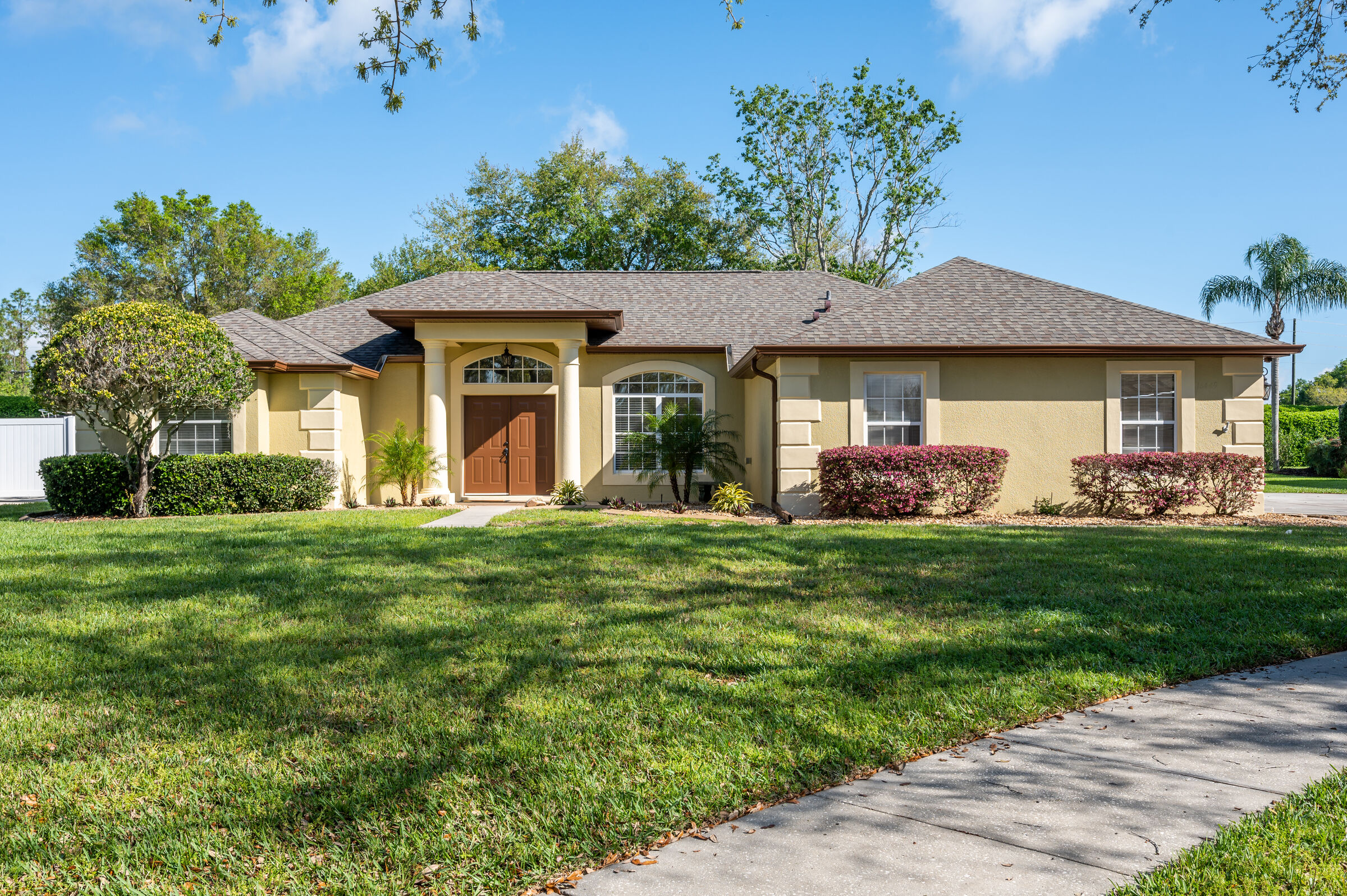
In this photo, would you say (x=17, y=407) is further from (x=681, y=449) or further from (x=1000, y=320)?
(x=1000, y=320)

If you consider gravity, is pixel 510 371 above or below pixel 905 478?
above

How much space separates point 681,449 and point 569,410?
2.28 metres

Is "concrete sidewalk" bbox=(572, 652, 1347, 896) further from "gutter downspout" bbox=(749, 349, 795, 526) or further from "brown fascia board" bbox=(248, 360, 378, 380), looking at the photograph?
"brown fascia board" bbox=(248, 360, 378, 380)

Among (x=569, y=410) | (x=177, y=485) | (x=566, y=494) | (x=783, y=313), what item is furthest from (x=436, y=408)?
(x=783, y=313)

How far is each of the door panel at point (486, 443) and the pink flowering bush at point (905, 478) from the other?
23.4ft

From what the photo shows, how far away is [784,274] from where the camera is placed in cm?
2098

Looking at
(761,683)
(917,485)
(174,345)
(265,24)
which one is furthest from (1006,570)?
(174,345)

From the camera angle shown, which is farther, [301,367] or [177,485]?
[301,367]

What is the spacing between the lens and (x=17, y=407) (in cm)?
2488

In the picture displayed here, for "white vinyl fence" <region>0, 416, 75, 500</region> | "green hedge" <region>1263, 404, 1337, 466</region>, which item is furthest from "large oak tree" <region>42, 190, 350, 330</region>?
"green hedge" <region>1263, 404, 1337, 466</region>

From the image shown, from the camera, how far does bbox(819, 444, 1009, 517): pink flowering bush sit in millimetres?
12758

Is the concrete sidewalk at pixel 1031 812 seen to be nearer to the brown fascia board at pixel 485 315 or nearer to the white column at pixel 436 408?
the brown fascia board at pixel 485 315

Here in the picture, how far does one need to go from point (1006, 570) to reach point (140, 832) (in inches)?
275

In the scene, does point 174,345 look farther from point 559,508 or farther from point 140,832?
point 140,832
